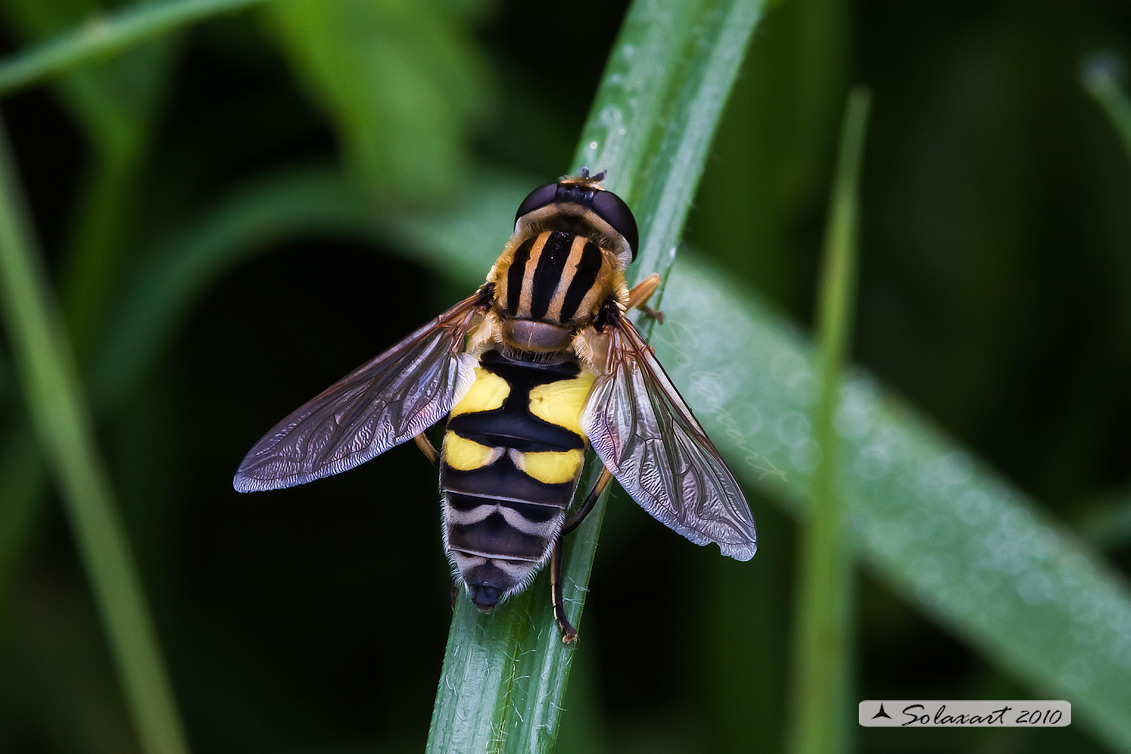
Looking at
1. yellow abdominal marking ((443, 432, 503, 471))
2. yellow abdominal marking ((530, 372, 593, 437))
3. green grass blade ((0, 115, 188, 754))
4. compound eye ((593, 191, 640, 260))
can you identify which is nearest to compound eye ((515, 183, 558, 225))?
compound eye ((593, 191, 640, 260))

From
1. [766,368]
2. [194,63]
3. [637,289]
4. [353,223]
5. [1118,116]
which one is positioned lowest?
[637,289]

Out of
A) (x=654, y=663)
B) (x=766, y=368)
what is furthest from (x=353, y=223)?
(x=654, y=663)

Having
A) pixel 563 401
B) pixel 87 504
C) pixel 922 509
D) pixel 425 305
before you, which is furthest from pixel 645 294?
pixel 425 305

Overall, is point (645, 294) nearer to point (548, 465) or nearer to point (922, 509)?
point (548, 465)

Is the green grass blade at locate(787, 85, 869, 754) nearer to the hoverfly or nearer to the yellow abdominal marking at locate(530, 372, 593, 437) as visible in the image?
the hoverfly

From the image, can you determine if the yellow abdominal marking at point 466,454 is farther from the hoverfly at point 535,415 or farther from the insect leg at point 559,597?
the insect leg at point 559,597

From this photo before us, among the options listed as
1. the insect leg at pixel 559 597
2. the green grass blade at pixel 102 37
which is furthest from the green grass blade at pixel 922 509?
the green grass blade at pixel 102 37

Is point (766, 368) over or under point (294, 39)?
under

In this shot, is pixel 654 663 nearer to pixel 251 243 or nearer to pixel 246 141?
pixel 251 243
